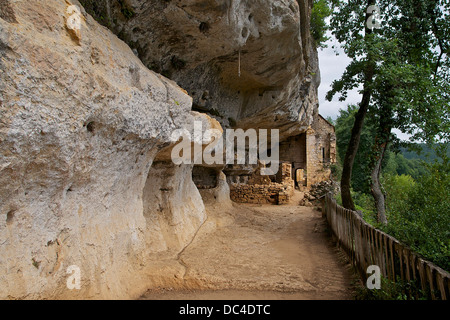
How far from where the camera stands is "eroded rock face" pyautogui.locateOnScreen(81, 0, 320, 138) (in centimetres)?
464

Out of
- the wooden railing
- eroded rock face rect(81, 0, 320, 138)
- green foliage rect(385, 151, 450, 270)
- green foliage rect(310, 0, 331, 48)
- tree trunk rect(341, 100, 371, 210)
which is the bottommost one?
the wooden railing

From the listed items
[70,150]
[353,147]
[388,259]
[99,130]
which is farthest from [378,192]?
[70,150]

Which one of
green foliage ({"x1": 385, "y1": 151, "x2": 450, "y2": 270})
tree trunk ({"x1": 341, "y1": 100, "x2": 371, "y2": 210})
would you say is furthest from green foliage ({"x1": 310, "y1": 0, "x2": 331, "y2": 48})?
green foliage ({"x1": 385, "y1": 151, "x2": 450, "y2": 270})

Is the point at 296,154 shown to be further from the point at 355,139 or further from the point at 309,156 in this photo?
the point at 355,139

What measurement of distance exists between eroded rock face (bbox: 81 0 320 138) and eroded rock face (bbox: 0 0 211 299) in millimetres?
1313

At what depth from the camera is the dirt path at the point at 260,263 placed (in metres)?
3.87

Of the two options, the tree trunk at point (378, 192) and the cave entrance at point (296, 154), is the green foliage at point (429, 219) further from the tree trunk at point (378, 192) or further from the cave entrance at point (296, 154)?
the cave entrance at point (296, 154)

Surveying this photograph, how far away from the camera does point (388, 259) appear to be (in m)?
3.22

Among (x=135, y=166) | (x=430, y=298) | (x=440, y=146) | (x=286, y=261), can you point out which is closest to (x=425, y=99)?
(x=440, y=146)

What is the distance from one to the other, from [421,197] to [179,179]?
449cm

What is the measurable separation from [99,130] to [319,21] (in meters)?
13.0

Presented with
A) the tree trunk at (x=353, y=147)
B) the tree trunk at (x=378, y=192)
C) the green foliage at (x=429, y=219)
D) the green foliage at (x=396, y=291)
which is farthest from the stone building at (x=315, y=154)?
the green foliage at (x=396, y=291)

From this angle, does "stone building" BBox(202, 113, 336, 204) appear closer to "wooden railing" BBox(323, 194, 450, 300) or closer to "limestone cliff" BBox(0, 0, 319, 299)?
"limestone cliff" BBox(0, 0, 319, 299)

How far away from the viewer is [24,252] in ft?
7.77
